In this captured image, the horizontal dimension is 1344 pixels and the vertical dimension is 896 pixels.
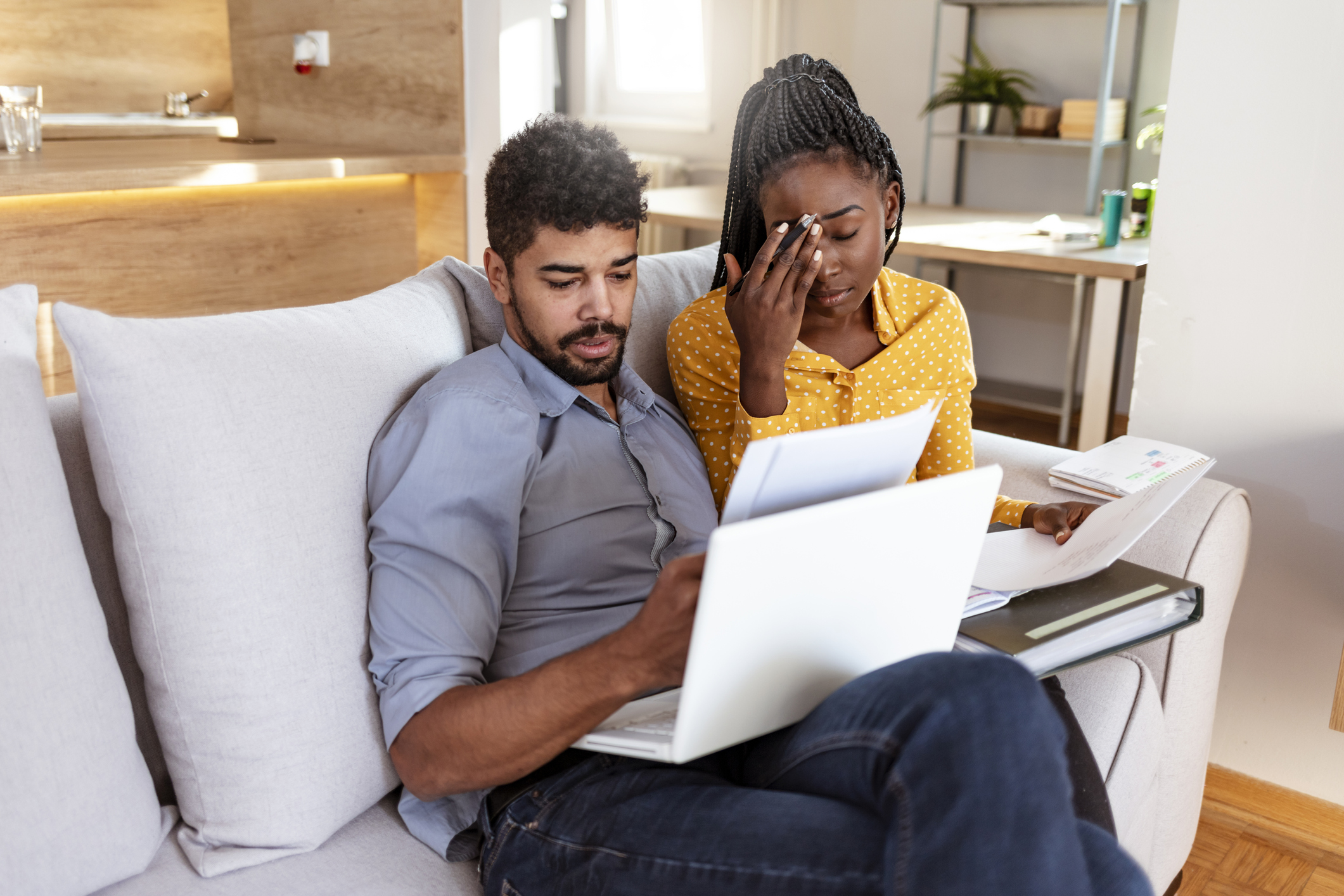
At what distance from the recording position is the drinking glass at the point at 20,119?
2500 mm

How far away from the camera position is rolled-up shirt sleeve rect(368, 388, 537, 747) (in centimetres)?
99

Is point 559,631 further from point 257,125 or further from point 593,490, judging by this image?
point 257,125

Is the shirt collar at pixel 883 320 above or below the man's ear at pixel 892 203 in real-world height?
below

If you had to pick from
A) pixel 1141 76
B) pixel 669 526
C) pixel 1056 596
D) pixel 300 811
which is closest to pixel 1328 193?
pixel 1056 596

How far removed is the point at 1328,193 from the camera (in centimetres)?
156

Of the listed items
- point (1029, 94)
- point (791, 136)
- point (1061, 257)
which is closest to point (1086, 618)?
point (791, 136)

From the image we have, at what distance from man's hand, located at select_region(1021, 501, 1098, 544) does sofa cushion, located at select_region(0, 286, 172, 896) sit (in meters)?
1.02

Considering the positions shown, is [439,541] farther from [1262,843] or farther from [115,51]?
[115,51]

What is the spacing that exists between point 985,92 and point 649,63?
1813 mm

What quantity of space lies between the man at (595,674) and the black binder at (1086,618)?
0.25 meters

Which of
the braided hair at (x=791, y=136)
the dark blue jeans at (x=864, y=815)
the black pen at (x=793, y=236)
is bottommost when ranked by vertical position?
the dark blue jeans at (x=864, y=815)

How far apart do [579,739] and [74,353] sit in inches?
21.9

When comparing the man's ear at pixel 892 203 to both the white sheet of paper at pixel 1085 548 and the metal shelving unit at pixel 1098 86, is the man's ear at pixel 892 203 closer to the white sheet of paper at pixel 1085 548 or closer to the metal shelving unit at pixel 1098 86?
the white sheet of paper at pixel 1085 548

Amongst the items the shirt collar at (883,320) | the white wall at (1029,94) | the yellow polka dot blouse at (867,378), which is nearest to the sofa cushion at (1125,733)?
the yellow polka dot blouse at (867,378)
